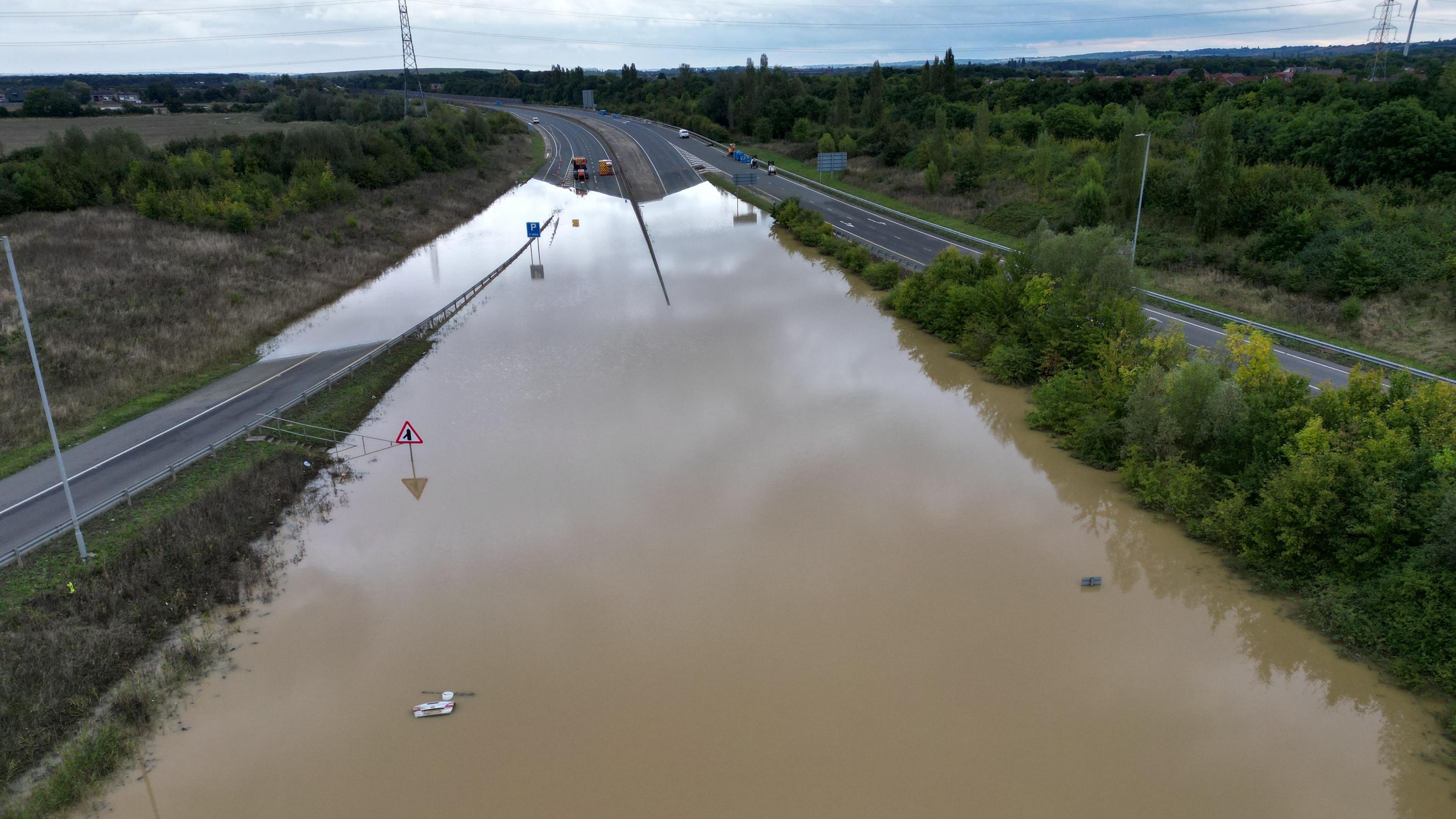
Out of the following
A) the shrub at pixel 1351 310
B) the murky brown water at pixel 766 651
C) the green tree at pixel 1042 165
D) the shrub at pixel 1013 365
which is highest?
the green tree at pixel 1042 165

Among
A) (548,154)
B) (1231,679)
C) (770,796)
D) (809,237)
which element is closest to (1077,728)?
(1231,679)

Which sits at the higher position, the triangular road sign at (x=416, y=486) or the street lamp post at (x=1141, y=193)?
the street lamp post at (x=1141, y=193)

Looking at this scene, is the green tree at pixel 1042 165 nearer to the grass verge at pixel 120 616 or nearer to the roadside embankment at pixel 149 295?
the roadside embankment at pixel 149 295

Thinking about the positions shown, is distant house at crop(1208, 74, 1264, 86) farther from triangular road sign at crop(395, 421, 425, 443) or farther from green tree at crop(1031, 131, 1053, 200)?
triangular road sign at crop(395, 421, 425, 443)

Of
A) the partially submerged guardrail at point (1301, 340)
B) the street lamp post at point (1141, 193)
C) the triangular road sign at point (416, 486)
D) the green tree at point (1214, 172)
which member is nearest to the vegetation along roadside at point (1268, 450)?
the partially submerged guardrail at point (1301, 340)

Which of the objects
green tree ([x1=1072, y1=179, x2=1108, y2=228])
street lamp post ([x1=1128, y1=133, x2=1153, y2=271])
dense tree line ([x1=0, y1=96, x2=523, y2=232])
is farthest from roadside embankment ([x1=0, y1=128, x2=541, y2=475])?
green tree ([x1=1072, y1=179, x2=1108, y2=228])

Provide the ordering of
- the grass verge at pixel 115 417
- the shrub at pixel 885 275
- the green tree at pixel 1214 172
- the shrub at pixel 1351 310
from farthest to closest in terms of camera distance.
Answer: the shrub at pixel 885 275 → the green tree at pixel 1214 172 → the shrub at pixel 1351 310 → the grass verge at pixel 115 417

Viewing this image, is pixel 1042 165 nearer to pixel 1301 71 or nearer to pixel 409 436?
pixel 409 436
